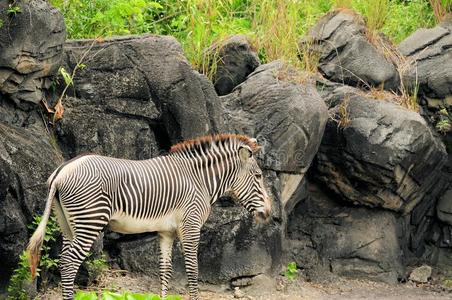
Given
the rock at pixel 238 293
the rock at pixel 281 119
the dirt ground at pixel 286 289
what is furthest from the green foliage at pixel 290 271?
the rock at pixel 281 119

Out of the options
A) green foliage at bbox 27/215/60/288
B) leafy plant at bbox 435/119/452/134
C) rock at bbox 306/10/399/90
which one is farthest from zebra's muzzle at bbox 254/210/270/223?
leafy plant at bbox 435/119/452/134

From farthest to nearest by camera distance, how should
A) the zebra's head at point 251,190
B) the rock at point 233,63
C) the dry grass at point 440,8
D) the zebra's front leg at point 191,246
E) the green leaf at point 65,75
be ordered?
the dry grass at point 440,8
the rock at point 233,63
the zebra's head at point 251,190
the green leaf at point 65,75
the zebra's front leg at point 191,246

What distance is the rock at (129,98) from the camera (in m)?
11.1

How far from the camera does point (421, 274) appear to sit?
44.9 feet

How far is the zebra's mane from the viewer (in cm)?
1073

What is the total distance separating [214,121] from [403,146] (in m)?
2.63

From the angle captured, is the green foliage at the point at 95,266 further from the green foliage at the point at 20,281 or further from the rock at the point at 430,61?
the rock at the point at 430,61

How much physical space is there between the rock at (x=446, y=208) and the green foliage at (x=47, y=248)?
20.5ft

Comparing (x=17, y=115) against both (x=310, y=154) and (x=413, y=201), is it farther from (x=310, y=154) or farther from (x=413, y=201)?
(x=413, y=201)

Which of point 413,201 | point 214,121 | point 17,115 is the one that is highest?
point 17,115

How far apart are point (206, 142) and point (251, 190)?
0.82 m

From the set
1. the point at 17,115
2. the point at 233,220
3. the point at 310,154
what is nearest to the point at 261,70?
the point at 310,154

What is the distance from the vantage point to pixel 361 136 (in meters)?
12.8

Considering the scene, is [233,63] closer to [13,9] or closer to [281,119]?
[281,119]
